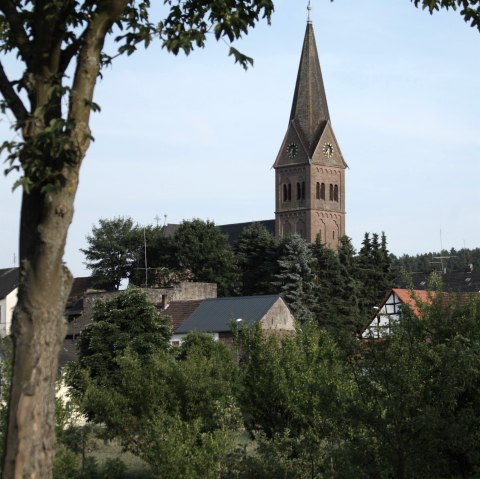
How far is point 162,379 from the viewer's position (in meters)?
30.9

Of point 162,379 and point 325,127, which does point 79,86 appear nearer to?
point 162,379

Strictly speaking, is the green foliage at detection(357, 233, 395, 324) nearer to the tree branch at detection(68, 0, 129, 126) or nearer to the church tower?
the church tower

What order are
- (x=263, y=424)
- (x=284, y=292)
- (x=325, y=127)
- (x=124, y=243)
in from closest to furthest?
(x=263, y=424) → (x=284, y=292) → (x=124, y=243) → (x=325, y=127)

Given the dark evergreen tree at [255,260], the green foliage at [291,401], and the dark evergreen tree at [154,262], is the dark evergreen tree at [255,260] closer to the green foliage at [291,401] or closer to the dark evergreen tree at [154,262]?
the dark evergreen tree at [154,262]

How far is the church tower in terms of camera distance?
114062 millimetres

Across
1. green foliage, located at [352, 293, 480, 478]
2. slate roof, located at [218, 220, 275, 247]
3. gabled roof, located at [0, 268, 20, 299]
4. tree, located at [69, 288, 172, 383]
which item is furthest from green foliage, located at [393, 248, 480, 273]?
green foliage, located at [352, 293, 480, 478]

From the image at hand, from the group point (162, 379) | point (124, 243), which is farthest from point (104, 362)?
point (124, 243)

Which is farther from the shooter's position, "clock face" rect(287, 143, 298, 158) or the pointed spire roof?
"clock face" rect(287, 143, 298, 158)

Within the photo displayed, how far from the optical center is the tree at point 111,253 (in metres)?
96.2

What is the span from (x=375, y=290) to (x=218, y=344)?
141 feet

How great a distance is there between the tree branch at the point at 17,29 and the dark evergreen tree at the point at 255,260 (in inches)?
3069

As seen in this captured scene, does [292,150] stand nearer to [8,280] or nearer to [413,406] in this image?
[8,280]

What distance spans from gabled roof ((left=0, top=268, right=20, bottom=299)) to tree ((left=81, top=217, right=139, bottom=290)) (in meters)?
17.9

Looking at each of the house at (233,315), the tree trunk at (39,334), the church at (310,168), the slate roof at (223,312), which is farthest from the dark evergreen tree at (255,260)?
the tree trunk at (39,334)
